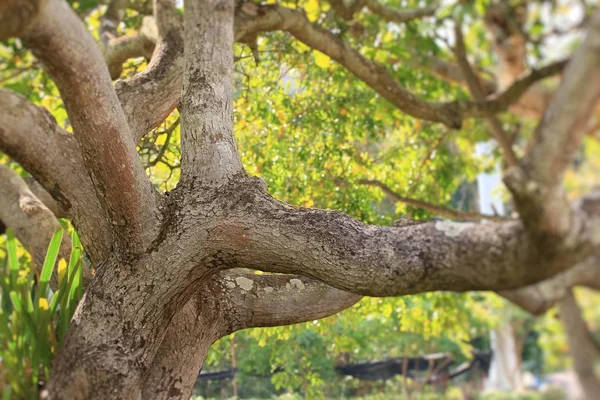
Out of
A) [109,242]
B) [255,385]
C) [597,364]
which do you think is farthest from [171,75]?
[255,385]

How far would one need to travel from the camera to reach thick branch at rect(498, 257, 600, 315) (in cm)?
139

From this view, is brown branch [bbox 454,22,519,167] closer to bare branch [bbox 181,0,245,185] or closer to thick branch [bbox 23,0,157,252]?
bare branch [bbox 181,0,245,185]

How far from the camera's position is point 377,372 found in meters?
5.67

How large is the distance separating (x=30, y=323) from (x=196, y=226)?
0.57m

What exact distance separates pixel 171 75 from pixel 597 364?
2096mm

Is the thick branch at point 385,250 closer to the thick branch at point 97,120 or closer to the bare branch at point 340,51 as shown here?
the thick branch at point 97,120

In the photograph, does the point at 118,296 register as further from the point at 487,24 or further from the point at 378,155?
the point at 487,24

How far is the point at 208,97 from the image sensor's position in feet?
7.70

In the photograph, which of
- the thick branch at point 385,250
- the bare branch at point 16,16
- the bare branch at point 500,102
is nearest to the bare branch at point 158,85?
the thick branch at point 385,250

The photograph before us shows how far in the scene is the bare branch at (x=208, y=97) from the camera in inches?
85.3

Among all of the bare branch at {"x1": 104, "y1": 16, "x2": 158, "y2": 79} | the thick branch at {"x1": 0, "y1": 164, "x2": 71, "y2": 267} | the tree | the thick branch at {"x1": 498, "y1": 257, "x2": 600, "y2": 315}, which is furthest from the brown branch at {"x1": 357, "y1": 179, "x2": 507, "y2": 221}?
the thick branch at {"x1": 498, "y1": 257, "x2": 600, "y2": 315}

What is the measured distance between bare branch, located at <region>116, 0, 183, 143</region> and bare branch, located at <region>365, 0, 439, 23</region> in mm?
1823

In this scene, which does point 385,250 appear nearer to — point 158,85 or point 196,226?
point 196,226

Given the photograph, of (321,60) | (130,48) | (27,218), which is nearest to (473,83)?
(321,60)
